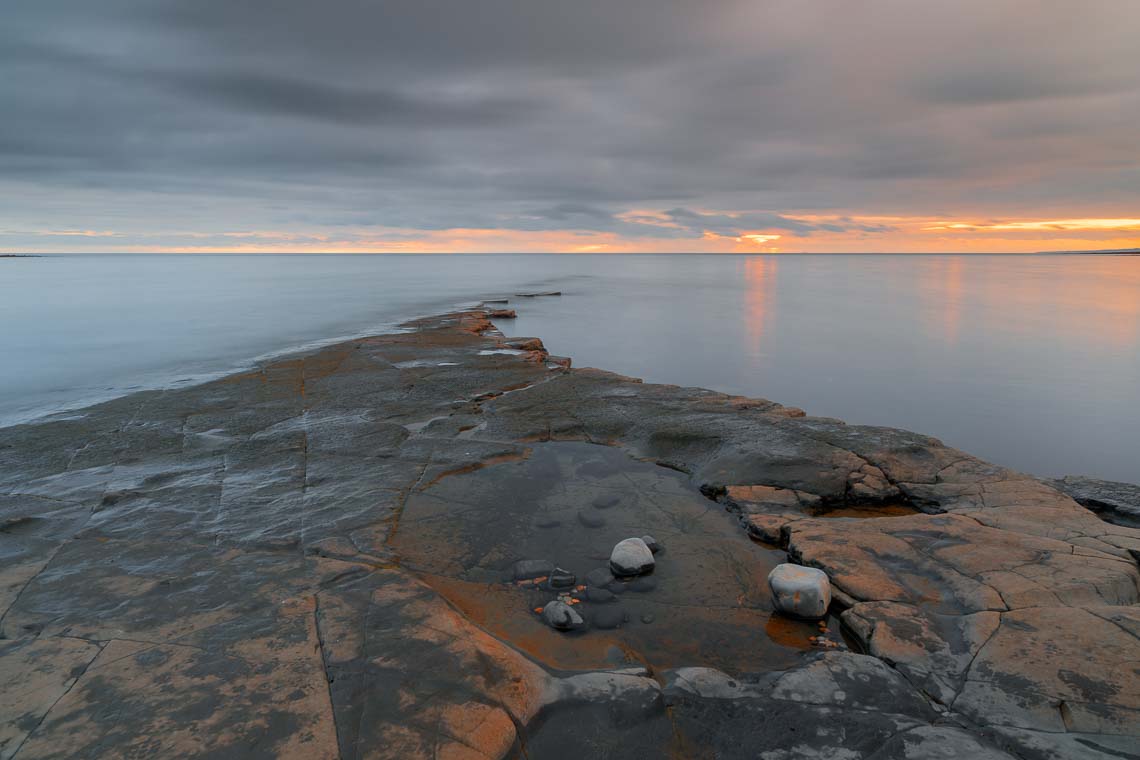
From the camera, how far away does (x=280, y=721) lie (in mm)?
3262

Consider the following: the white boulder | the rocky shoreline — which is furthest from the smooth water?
the white boulder

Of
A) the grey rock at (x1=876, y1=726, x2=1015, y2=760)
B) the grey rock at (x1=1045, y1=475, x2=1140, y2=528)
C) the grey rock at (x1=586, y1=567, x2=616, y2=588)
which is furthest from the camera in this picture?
the grey rock at (x1=1045, y1=475, x2=1140, y2=528)

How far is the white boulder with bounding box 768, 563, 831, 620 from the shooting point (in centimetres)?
450

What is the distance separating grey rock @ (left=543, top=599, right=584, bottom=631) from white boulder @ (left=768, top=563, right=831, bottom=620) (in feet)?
5.09

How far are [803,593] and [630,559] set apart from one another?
4.56 ft

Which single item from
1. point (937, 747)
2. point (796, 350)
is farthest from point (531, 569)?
point (796, 350)

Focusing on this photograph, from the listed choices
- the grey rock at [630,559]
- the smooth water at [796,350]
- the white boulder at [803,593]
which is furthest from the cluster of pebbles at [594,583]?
the smooth water at [796,350]

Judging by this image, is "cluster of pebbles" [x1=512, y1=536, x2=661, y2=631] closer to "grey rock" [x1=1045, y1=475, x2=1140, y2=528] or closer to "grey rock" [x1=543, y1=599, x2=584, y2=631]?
Answer: "grey rock" [x1=543, y1=599, x2=584, y2=631]

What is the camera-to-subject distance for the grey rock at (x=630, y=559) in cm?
512

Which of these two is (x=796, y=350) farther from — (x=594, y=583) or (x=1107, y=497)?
(x=594, y=583)

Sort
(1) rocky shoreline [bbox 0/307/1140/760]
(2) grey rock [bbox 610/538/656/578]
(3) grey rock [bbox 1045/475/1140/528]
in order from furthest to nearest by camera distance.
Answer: (3) grey rock [bbox 1045/475/1140/528] < (2) grey rock [bbox 610/538/656/578] < (1) rocky shoreline [bbox 0/307/1140/760]

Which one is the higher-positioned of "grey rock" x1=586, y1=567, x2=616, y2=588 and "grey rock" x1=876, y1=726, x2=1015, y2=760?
"grey rock" x1=876, y1=726, x2=1015, y2=760

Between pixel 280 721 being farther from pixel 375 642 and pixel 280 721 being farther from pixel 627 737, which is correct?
pixel 627 737

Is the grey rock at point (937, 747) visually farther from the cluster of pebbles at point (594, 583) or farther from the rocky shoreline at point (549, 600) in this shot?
the cluster of pebbles at point (594, 583)
